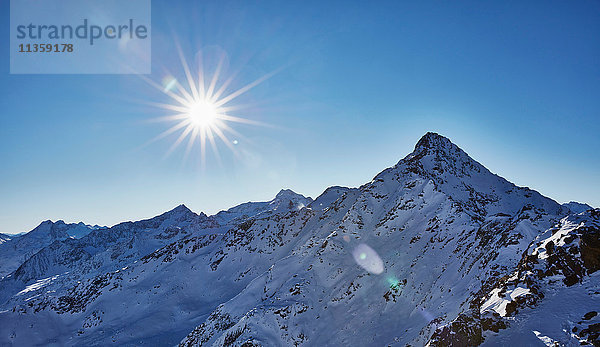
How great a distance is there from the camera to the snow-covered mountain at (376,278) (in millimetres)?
15711

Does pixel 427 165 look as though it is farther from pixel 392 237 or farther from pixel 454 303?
pixel 454 303

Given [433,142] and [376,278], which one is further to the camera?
[433,142]

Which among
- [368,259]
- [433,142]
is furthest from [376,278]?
[433,142]

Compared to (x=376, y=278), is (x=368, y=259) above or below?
above

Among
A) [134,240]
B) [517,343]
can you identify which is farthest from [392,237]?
[134,240]

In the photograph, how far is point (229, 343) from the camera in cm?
3834

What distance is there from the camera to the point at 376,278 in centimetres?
4278

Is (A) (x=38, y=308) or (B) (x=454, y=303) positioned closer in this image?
(B) (x=454, y=303)

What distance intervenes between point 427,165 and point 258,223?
50.2 metres

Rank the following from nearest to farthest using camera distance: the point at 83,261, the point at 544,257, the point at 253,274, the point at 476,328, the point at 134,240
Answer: the point at 476,328 < the point at 544,257 < the point at 253,274 < the point at 134,240 < the point at 83,261

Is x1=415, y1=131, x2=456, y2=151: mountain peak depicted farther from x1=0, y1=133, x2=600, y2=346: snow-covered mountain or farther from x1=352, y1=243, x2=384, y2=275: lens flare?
x1=352, y1=243, x2=384, y2=275: lens flare

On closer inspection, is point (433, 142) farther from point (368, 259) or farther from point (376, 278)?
point (376, 278)

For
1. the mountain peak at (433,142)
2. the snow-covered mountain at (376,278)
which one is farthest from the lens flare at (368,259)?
the mountain peak at (433,142)

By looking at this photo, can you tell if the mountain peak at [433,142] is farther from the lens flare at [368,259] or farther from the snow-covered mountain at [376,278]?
the lens flare at [368,259]
